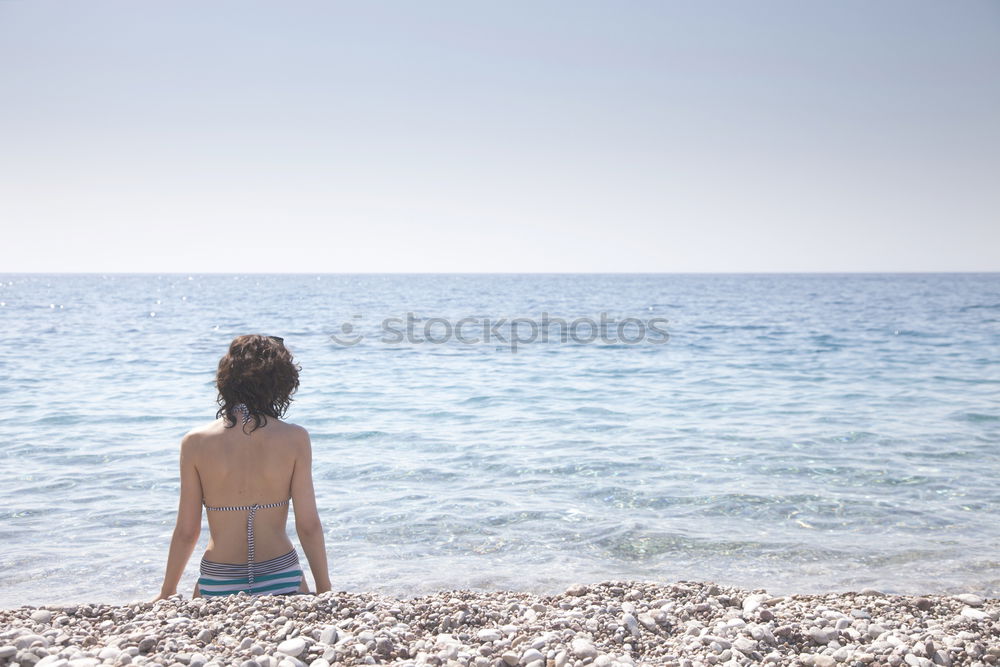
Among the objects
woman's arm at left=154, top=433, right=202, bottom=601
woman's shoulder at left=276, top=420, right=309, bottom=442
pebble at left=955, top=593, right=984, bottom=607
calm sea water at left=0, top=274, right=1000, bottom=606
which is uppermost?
woman's shoulder at left=276, top=420, right=309, bottom=442

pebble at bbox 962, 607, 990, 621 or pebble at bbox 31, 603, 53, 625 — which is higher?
pebble at bbox 31, 603, 53, 625

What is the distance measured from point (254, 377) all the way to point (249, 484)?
62 cm

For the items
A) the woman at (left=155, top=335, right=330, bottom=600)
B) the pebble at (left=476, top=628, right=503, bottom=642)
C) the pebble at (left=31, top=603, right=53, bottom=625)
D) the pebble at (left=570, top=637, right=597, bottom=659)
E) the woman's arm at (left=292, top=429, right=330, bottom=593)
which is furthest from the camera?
the woman's arm at (left=292, top=429, right=330, bottom=593)

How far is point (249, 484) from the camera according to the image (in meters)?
3.96

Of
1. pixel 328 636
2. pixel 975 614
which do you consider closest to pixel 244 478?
pixel 328 636

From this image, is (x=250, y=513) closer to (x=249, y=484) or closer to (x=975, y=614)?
(x=249, y=484)

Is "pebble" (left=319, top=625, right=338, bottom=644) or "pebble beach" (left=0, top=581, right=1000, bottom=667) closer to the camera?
"pebble beach" (left=0, top=581, right=1000, bottom=667)

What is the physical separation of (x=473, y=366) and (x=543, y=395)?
4759mm

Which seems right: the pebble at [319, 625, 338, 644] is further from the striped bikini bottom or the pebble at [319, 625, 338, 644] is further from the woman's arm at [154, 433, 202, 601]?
the woman's arm at [154, 433, 202, 601]

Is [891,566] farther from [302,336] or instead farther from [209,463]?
[302,336]

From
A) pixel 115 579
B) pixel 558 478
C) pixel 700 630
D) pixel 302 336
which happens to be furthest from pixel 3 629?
pixel 302 336

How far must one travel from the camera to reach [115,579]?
222 inches

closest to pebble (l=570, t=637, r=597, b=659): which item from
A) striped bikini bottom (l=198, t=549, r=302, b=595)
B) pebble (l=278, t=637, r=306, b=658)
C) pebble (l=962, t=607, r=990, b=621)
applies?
pebble (l=278, t=637, r=306, b=658)

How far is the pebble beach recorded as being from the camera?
10.7ft
